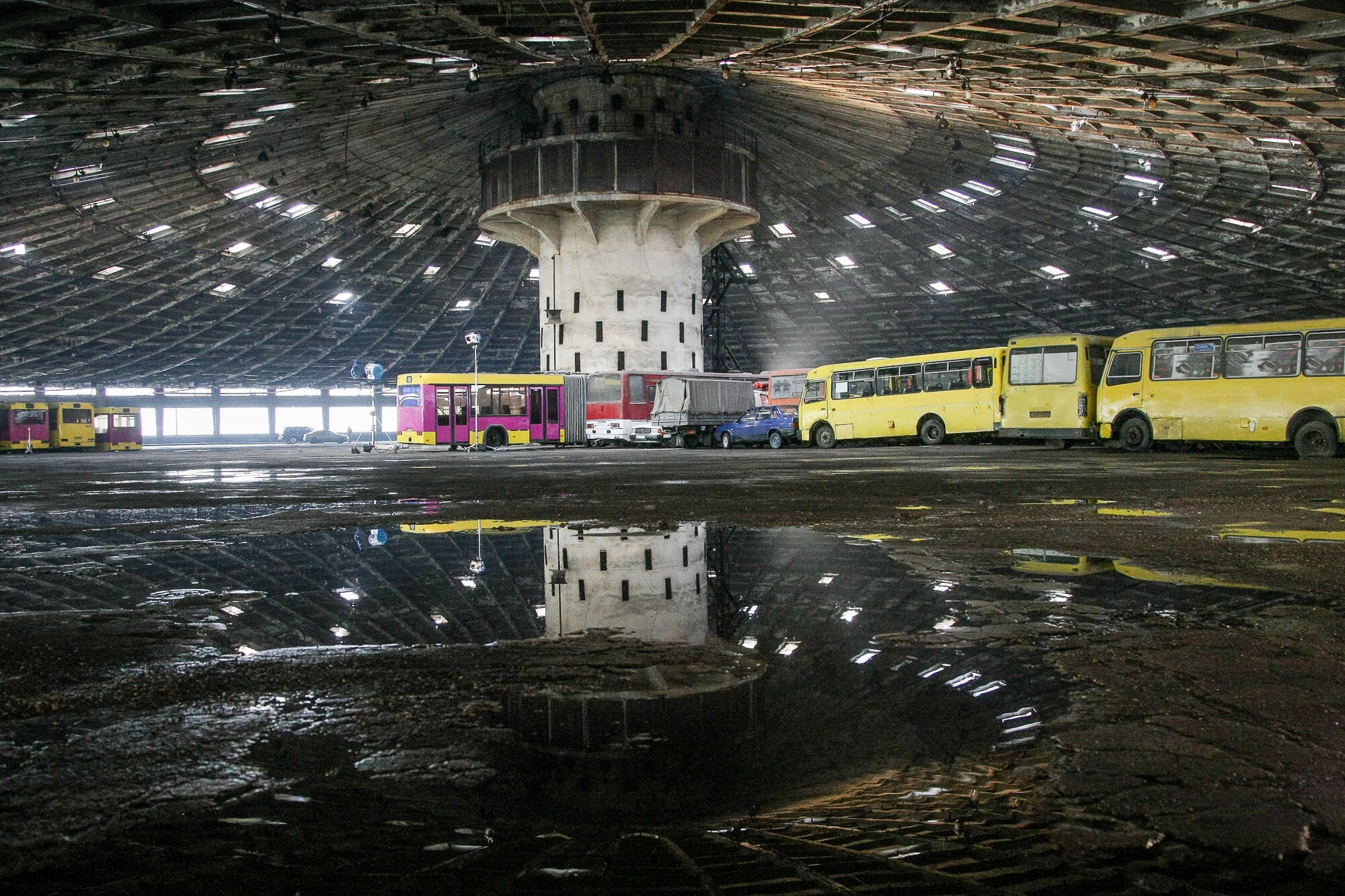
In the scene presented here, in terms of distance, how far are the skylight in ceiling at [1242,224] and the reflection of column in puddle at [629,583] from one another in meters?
38.1

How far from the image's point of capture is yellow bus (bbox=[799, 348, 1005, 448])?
27.7 m

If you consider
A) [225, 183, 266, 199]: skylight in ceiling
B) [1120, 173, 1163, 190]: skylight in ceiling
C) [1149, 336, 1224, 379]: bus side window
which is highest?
[225, 183, 266, 199]: skylight in ceiling

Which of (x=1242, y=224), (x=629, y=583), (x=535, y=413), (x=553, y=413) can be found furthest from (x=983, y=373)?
(x=629, y=583)

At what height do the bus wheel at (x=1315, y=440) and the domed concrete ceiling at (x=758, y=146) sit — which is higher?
the domed concrete ceiling at (x=758, y=146)

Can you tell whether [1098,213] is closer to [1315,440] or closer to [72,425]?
[1315,440]

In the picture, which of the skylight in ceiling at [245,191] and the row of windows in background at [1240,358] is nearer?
the row of windows in background at [1240,358]

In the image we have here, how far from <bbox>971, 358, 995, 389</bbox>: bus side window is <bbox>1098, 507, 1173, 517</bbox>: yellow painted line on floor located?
2070 centimetres

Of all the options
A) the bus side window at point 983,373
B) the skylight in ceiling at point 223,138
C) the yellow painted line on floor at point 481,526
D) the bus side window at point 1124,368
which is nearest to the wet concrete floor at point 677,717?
the yellow painted line on floor at point 481,526

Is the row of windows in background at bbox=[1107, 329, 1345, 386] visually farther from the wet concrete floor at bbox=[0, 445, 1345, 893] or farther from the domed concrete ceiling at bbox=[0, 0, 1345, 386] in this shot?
the wet concrete floor at bbox=[0, 445, 1345, 893]

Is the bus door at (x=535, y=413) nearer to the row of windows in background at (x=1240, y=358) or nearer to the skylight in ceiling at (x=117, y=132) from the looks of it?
the skylight in ceiling at (x=117, y=132)

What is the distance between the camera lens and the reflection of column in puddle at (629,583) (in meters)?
3.34

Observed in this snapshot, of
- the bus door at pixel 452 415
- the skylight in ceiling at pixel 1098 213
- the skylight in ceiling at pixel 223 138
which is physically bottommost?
the bus door at pixel 452 415

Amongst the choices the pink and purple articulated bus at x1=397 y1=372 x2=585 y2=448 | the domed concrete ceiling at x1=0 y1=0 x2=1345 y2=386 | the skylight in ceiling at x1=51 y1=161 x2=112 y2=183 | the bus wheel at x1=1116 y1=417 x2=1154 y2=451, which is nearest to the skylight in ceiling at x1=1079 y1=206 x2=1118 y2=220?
the domed concrete ceiling at x1=0 y1=0 x2=1345 y2=386

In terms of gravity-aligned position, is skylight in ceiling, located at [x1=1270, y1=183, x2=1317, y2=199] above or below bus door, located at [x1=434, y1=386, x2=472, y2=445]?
above
